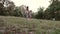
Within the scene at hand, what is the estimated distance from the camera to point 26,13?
63.1 ft

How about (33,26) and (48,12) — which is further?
(48,12)

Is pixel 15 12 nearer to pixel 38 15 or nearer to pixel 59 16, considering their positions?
pixel 38 15

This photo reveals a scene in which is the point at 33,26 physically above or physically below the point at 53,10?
above

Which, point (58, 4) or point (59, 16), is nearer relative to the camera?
point (59, 16)

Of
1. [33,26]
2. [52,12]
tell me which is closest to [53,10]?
[52,12]

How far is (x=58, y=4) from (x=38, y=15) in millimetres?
5255

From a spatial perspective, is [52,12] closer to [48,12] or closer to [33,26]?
[48,12]

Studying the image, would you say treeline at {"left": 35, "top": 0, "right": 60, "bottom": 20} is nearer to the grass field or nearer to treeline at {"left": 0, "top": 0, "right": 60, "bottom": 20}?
treeline at {"left": 0, "top": 0, "right": 60, "bottom": 20}

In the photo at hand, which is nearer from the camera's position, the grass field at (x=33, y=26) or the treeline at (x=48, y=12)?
the grass field at (x=33, y=26)

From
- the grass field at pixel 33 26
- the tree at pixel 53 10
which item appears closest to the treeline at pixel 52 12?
the tree at pixel 53 10

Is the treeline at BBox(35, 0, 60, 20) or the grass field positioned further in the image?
the treeline at BBox(35, 0, 60, 20)

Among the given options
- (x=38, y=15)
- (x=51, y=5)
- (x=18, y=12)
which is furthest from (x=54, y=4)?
(x=18, y=12)

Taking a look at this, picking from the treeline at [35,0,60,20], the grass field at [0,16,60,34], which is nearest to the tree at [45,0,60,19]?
the treeline at [35,0,60,20]

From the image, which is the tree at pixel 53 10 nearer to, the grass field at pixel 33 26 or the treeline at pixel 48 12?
the treeline at pixel 48 12
